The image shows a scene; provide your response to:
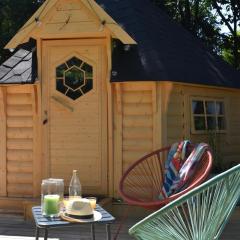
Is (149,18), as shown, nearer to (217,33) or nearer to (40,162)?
(40,162)

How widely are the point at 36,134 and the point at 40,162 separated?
0.44 meters

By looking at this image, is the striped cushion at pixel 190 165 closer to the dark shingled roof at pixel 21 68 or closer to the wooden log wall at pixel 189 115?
the wooden log wall at pixel 189 115

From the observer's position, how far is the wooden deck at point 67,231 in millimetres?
6793

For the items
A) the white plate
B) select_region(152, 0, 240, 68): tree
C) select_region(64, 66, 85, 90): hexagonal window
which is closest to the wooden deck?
select_region(64, 66, 85, 90): hexagonal window

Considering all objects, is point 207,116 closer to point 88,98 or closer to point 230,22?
point 88,98

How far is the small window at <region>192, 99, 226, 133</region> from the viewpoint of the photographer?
8.73 meters

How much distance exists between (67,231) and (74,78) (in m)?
2.36

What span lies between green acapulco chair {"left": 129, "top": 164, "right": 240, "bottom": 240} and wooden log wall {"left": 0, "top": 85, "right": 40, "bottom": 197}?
4553mm

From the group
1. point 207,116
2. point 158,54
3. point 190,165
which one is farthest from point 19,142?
point 190,165

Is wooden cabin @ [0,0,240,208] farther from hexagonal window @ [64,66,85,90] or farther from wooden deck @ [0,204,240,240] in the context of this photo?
wooden deck @ [0,204,240,240]

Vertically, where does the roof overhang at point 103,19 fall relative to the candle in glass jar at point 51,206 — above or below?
above

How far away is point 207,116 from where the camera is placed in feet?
29.7

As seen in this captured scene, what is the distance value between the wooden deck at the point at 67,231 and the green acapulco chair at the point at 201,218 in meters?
2.79

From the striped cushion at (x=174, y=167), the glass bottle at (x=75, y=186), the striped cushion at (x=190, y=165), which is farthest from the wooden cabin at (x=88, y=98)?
the glass bottle at (x=75, y=186)
